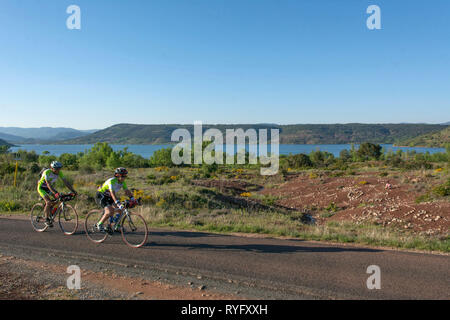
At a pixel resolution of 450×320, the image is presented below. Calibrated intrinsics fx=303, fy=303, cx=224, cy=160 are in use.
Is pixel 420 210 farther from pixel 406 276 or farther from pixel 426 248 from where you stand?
pixel 406 276

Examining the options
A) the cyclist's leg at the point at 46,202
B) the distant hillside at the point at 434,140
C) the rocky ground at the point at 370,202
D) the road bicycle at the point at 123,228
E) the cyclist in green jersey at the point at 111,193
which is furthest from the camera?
the distant hillside at the point at 434,140

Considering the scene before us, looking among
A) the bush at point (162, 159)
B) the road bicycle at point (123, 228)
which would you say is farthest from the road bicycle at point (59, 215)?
the bush at point (162, 159)

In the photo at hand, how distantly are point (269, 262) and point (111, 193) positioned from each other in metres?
4.46

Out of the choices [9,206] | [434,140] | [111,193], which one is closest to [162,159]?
[9,206]

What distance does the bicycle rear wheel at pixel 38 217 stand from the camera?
10.1 meters

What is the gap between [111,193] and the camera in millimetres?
8109

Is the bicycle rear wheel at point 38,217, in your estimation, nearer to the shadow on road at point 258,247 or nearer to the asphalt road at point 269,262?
the asphalt road at point 269,262

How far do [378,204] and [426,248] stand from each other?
15.6 metres

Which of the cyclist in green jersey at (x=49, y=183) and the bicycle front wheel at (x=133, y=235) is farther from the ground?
the cyclist in green jersey at (x=49, y=183)

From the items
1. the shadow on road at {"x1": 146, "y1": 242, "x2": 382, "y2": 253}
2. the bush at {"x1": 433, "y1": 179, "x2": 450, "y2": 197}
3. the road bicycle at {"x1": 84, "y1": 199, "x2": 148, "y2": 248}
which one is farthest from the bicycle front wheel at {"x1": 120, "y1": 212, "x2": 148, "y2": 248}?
the bush at {"x1": 433, "y1": 179, "x2": 450, "y2": 197}

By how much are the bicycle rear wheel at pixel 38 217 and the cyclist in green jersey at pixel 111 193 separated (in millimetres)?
2942

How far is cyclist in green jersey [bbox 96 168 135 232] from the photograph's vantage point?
26.6ft

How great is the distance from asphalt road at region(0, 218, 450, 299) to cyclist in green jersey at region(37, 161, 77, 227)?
2.65ft
